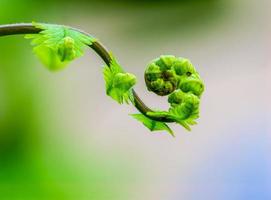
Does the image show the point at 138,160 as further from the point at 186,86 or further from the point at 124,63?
the point at 186,86

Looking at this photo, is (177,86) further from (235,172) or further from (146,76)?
(235,172)

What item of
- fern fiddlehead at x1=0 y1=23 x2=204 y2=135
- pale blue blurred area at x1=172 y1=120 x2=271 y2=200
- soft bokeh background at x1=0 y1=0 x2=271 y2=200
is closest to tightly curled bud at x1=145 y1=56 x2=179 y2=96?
fern fiddlehead at x1=0 y1=23 x2=204 y2=135

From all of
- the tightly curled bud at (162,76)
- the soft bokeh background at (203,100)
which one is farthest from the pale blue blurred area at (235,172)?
the tightly curled bud at (162,76)

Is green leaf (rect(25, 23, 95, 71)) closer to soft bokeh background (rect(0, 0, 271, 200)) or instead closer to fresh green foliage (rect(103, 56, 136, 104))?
fresh green foliage (rect(103, 56, 136, 104))

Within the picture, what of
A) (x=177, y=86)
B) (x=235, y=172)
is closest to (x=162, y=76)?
(x=177, y=86)

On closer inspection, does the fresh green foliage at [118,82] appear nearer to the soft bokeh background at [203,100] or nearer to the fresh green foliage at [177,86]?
the fresh green foliage at [177,86]
